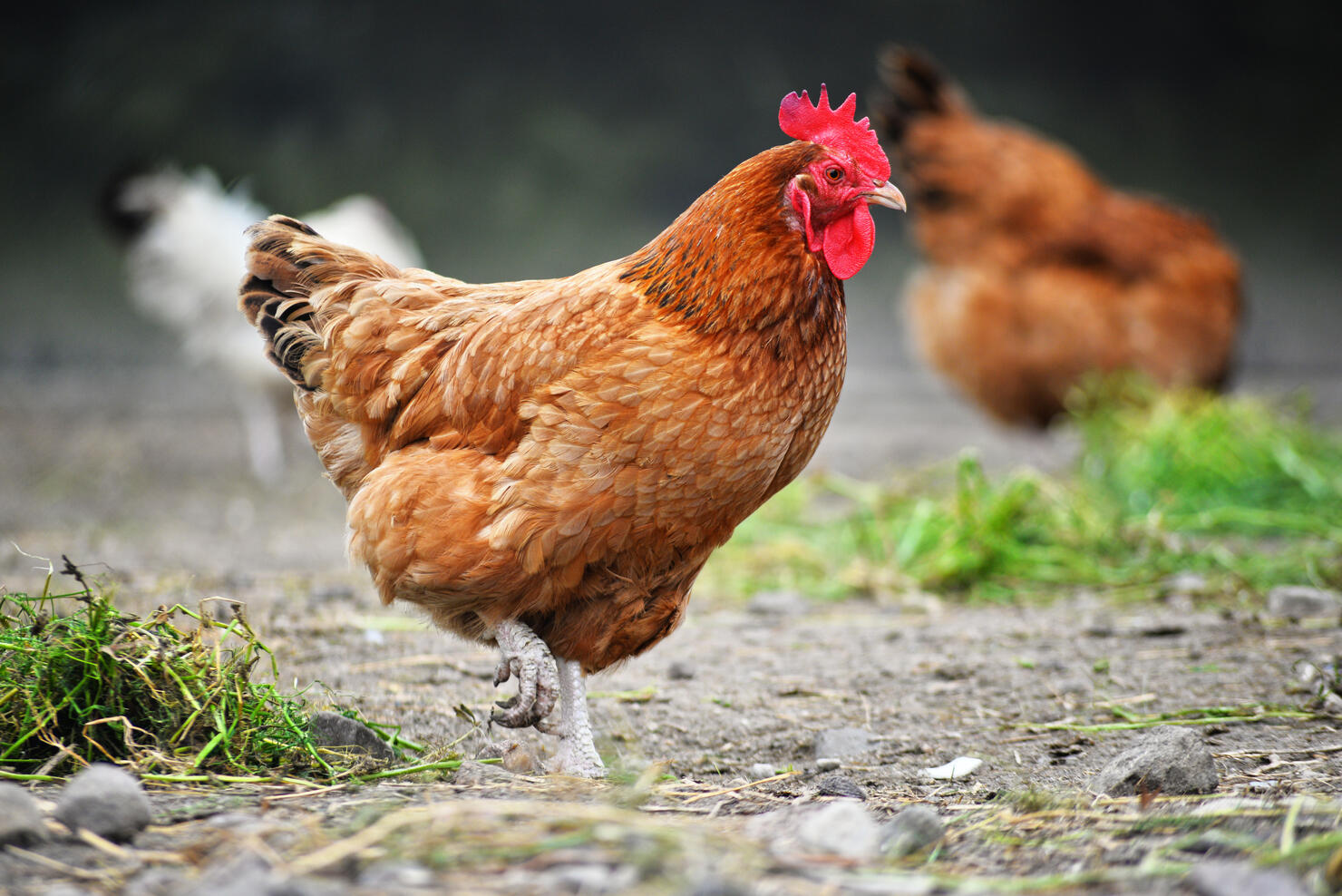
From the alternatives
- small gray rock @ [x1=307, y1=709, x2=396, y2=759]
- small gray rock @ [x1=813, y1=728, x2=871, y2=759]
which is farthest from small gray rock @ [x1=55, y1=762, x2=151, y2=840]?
small gray rock @ [x1=813, y1=728, x2=871, y2=759]

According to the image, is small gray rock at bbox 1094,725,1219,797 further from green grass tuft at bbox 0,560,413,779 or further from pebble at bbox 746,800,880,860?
green grass tuft at bbox 0,560,413,779

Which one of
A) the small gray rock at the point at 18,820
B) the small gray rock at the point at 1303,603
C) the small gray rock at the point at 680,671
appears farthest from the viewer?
the small gray rock at the point at 1303,603

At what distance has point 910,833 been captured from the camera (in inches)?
58.4

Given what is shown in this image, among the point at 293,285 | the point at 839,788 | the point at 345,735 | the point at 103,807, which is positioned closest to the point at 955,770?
the point at 839,788

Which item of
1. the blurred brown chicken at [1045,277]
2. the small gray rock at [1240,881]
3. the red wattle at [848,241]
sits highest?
the blurred brown chicken at [1045,277]

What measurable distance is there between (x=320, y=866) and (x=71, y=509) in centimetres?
418

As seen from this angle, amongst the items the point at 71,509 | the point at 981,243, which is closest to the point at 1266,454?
the point at 981,243

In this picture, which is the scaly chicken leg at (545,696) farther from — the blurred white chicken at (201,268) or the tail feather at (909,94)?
the tail feather at (909,94)

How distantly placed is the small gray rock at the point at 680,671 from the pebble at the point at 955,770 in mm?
842

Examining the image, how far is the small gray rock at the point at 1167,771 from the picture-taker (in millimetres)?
1826

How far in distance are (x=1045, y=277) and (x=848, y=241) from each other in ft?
13.6

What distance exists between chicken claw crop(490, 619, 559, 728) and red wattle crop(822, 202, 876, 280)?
968 mm

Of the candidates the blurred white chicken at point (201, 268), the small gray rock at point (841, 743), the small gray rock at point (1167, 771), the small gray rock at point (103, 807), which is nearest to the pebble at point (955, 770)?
the small gray rock at point (841, 743)

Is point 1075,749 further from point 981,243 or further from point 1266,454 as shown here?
point 981,243
